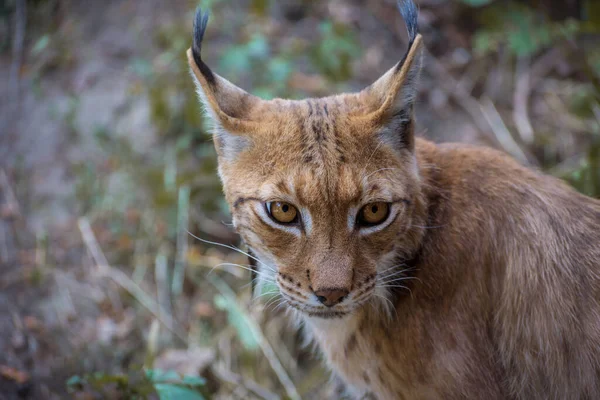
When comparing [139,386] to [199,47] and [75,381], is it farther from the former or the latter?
[199,47]

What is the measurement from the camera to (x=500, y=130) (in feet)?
20.7

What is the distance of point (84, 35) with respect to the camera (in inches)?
279

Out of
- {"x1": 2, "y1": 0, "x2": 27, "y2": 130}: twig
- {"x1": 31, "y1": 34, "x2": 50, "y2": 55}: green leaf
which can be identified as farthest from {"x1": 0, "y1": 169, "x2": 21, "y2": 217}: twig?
{"x1": 31, "y1": 34, "x2": 50, "y2": 55}: green leaf

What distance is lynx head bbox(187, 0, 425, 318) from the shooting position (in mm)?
2736

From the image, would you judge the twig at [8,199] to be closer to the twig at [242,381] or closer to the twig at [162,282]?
the twig at [162,282]

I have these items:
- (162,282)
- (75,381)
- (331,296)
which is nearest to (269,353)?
(162,282)

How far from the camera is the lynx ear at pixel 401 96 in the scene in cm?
278

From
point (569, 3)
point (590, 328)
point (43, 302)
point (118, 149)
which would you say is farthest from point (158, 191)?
point (569, 3)

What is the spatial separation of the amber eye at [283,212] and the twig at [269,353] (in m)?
2.08

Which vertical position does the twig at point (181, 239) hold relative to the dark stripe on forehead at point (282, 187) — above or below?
below

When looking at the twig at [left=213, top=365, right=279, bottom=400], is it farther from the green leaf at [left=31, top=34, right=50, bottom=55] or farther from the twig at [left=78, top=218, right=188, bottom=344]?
the green leaf at [left=31, top=34, right=50, bottom=55]

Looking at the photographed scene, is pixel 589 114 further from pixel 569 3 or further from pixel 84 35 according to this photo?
pixel 84 35

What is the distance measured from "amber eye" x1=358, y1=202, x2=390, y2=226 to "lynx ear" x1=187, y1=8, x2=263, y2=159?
64 centimetres

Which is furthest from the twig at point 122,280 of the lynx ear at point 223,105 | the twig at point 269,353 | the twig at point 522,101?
the twig at point 522,101
